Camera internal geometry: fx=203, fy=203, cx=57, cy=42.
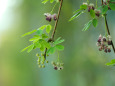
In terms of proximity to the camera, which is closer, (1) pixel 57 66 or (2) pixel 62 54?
(1) pixel 57 66

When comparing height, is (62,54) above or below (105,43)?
above

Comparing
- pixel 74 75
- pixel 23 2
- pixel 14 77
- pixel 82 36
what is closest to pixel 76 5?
pixel 82 36

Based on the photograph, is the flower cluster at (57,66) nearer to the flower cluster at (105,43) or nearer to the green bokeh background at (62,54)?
Result: the flower cluster at (105,43)

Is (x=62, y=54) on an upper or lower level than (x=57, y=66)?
upper

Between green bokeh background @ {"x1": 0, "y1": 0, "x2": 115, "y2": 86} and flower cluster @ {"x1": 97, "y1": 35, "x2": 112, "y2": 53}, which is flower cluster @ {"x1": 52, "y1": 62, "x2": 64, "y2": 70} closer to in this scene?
flower cluster @ {"x1": 97, "y1": 35, "x2": 112, "y2": 53}

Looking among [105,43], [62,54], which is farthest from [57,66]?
[62,54]

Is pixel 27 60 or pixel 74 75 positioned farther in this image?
pixel 27 60

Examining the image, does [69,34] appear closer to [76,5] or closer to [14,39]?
[76,5]

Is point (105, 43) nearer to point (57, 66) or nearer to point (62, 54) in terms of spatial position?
point (57, 66)

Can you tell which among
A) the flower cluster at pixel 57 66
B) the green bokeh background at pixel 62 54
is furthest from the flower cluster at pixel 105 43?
the green bokeh background at pixel 62 54
